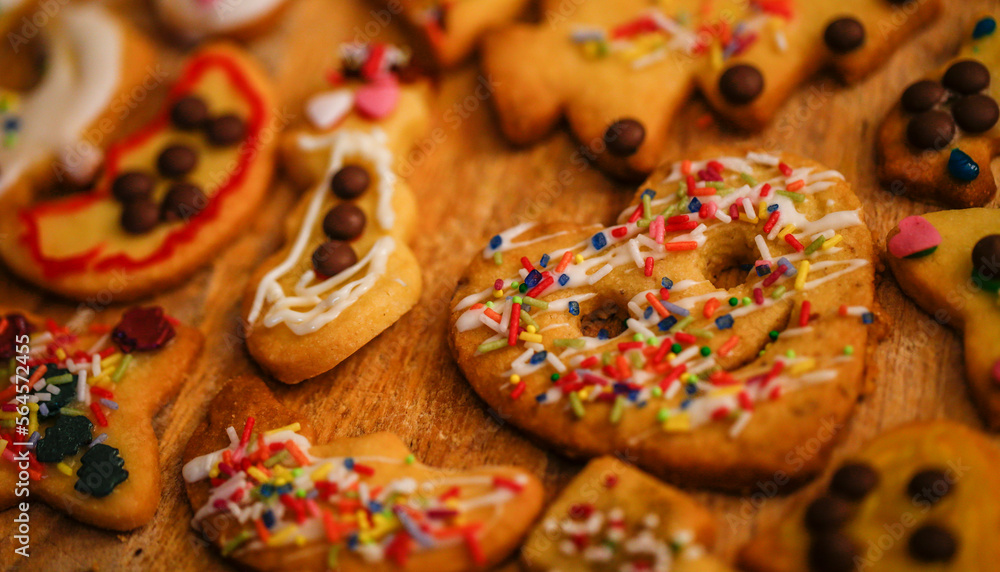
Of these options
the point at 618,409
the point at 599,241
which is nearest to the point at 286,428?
the point at 618,409

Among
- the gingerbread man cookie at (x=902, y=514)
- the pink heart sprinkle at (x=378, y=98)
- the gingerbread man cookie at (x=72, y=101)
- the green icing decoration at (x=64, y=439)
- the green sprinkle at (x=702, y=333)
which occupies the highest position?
the gingerbread man cookie at (x=72, y=101)

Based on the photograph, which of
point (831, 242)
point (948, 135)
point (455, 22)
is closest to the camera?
point (831, 242)

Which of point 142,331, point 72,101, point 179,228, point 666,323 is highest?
point 72,101

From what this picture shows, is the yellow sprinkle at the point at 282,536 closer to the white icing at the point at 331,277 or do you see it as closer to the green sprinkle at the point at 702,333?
the white icing at the point at 331,277

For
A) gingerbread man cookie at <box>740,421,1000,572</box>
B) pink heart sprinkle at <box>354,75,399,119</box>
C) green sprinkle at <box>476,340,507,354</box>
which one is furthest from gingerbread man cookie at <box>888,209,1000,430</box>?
pink heart sprinkle at <box>354,75,399,119</box>

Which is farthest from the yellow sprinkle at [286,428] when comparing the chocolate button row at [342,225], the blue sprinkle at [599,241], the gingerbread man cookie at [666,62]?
the gingerbread man cookie at [666,62]

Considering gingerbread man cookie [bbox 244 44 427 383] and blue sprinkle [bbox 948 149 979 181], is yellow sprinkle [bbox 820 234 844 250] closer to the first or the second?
blue sprinkle [bbox 948 149 979 181]

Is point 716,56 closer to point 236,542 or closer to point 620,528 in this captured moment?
point 620,528
